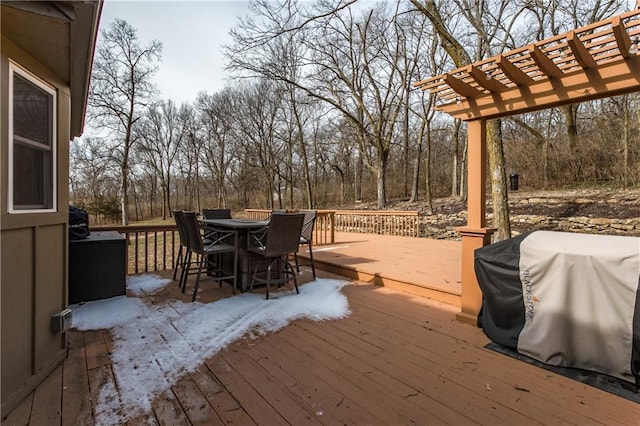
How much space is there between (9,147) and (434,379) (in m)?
2.72

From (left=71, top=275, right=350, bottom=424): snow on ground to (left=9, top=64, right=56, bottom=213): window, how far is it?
1.15m

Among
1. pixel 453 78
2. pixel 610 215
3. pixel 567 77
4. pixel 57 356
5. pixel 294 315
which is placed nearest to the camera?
pixel 57 356

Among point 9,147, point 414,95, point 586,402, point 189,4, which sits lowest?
point 586,402

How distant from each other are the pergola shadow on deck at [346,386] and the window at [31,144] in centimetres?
109

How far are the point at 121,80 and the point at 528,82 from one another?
585 inches

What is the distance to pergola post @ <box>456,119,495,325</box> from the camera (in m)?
2.78

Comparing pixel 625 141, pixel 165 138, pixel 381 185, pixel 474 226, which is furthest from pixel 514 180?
pixel 165 138

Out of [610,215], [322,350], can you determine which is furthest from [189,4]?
[610,215]

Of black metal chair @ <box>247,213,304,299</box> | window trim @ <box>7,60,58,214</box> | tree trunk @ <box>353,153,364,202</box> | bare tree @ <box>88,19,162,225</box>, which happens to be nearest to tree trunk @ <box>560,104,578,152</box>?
black metal chair @ <box>247,213,304,299</box>

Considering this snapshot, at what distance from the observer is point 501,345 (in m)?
2.37

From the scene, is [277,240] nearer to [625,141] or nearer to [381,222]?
[381,222]

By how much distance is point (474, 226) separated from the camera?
2832mm

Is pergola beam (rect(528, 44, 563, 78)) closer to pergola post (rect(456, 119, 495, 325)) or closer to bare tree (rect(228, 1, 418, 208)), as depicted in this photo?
pergola post (rect(456, 119, 495, 325))

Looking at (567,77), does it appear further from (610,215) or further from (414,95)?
(414,95)
